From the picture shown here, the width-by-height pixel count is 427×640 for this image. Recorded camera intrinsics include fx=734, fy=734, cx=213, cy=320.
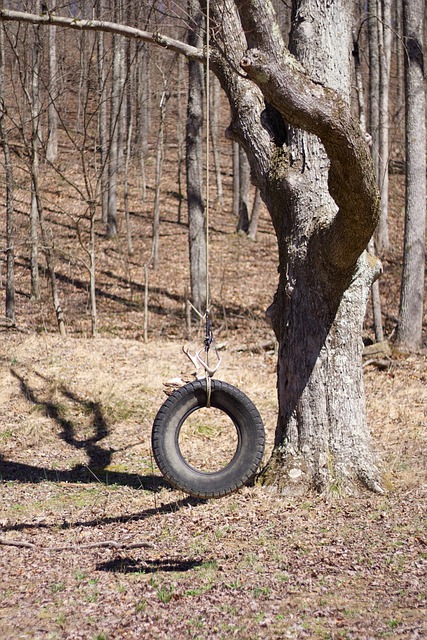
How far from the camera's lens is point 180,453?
570cm

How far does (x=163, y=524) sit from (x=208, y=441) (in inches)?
114

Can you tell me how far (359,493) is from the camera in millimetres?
6930

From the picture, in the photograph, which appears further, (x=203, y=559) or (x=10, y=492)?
(x=10, y=492)

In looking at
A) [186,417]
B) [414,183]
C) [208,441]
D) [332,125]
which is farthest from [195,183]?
Result: [332,125]

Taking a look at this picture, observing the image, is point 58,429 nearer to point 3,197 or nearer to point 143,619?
point 143,619

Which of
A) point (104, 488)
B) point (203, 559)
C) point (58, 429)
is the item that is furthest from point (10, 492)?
point (203, 559)

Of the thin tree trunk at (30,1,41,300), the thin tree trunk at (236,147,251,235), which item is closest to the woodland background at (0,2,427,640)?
the thin tree trunk at (30,1,41,300)

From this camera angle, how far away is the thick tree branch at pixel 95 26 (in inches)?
259

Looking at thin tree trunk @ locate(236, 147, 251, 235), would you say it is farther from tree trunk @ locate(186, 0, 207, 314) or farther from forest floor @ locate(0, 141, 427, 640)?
forest floor @ locate(0, 141, 427, 640)

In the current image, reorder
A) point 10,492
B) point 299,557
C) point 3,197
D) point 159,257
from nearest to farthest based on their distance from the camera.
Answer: point 299,557
point 10,492
point 159,257
point 3,197

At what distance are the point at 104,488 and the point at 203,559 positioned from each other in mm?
2475

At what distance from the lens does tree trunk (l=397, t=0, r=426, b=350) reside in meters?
13.5

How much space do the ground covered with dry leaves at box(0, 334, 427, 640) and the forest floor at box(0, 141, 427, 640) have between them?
2cm

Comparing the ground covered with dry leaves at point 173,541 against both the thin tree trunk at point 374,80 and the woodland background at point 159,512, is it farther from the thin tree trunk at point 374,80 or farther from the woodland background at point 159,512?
the thin tree trunk at point 374,80
